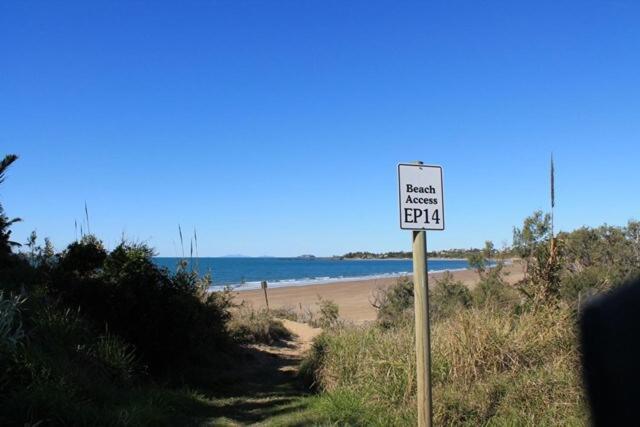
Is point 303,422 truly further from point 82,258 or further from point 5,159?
point 5,159

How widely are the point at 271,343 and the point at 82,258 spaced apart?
7.12 m

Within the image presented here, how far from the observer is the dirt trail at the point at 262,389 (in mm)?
8234

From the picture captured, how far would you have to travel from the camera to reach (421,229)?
5.21 m

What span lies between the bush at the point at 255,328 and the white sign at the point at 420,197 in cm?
1060

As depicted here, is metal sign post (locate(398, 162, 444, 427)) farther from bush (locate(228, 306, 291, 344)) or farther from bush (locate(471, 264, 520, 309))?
bush (locate(228, 306, 291, 344))

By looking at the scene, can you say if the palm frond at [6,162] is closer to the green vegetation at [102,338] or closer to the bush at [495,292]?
the green vegetation at [102,338]

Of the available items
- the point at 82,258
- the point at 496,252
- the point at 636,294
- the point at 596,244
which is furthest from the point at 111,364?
the point at 596,244

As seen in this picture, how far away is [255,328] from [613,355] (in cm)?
1534

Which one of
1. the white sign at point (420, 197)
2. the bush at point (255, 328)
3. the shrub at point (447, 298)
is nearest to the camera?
the white sign at point (420, 197)

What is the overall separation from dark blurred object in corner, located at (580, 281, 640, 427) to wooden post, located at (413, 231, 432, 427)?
354 cm

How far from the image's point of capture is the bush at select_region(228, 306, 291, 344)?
624 inches

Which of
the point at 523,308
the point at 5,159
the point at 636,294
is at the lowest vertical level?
the point at 523,308

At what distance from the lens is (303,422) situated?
7355 mm

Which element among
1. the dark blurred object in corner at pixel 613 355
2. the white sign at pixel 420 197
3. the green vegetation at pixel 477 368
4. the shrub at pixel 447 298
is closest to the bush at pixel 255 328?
the shrub at pixel 447 298
